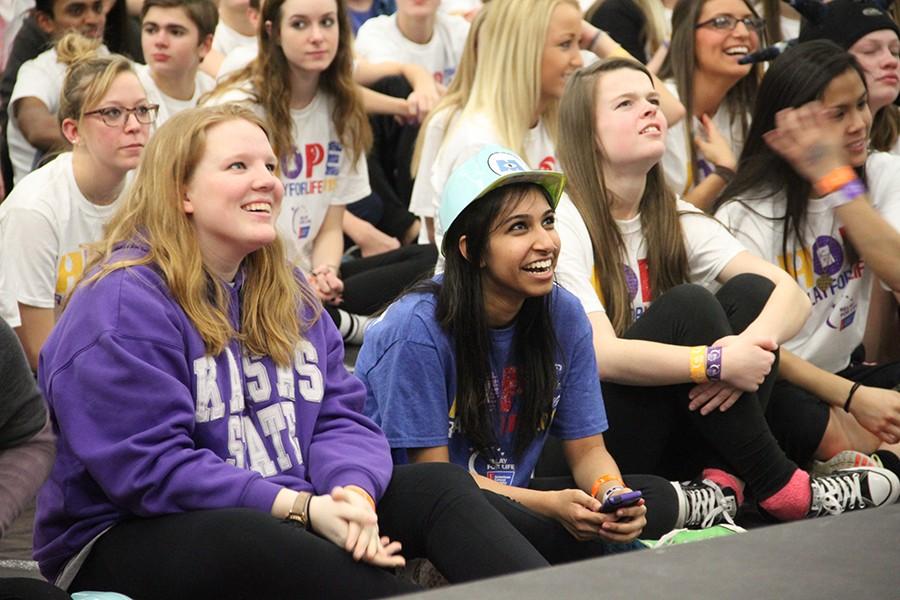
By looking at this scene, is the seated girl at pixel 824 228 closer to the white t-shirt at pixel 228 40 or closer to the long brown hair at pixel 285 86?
the long brown hair at pixel 285 86

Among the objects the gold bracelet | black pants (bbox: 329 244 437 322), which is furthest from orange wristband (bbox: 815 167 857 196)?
the gold bracelet

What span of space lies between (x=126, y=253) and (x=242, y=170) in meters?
0.27

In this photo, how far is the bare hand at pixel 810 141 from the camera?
335 centimetres

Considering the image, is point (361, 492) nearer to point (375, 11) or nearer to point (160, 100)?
point (160, 100)

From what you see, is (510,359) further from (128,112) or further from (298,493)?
(128,112)

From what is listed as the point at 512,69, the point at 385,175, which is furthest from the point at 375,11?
the point at 512,69

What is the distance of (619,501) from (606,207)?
0.92 metres

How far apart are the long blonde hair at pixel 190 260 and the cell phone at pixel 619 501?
0.65 m

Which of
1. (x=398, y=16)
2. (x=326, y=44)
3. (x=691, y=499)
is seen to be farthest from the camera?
(x=398, y=16)

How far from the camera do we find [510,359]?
2.69 meters

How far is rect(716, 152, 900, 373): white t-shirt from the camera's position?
11.6 feet

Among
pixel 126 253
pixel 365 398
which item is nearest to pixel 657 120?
pixel 365 398

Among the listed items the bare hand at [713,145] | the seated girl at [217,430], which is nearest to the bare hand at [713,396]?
the seated girl at [217,430]

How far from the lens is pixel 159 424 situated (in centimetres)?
218
